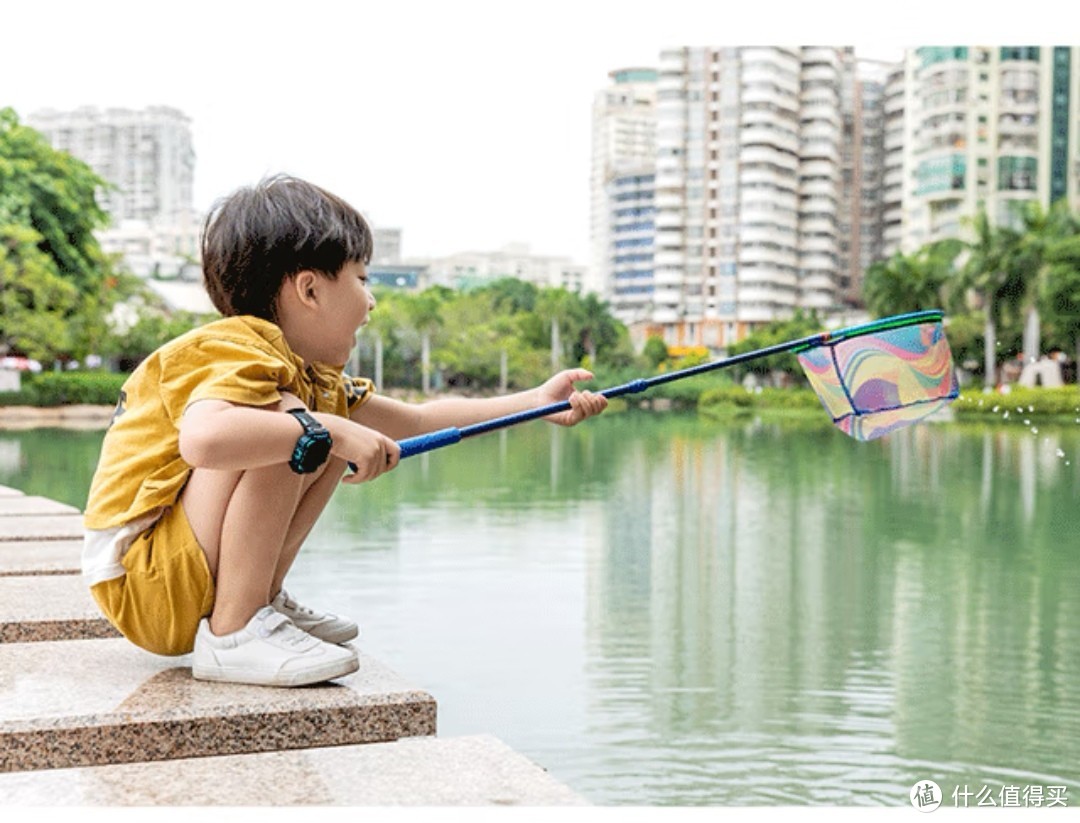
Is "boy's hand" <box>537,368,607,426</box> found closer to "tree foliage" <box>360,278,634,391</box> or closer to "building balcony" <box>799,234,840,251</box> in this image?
"tree foliage" <box>360,278,634,391</box>

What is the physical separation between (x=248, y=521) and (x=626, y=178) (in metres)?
31.3

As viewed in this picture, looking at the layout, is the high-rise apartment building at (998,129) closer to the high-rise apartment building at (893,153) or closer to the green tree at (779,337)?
the high-rise apartment building at (893,153)

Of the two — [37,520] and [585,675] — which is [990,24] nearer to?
[585,675]

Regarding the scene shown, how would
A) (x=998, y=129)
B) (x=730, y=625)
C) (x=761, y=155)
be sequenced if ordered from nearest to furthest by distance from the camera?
(x=730, y=625), (x=998, y=129), (x=761, y=155)

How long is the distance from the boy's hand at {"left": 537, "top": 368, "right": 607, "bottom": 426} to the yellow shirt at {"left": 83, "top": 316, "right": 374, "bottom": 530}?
0.21 metres

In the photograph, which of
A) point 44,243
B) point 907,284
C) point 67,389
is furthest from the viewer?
point 907,284

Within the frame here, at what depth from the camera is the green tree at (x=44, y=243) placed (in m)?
13.4

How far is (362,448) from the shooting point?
39.8 inches

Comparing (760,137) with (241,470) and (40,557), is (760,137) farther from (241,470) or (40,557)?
(241,470)

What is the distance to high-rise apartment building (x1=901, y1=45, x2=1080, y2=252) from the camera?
2852 cm

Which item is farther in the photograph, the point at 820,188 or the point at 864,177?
the point at 864,177

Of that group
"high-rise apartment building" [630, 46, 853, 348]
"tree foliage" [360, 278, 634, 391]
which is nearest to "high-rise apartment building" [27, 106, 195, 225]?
"tree foliage" [360, 278, 634, 391]

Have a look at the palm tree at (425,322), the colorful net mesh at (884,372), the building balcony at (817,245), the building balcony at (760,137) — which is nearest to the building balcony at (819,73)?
the building balcony at (760,137)

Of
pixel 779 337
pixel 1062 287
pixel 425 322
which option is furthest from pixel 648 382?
pixel 779 337
